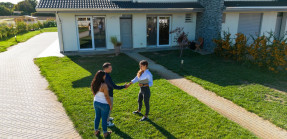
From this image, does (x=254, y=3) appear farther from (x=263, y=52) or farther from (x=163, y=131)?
(x=163, y=131)

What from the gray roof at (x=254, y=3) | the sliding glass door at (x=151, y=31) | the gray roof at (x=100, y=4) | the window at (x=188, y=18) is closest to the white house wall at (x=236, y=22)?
the gray roof at (x=254, y=3)

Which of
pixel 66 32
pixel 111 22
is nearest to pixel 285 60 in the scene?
pixel 111 22

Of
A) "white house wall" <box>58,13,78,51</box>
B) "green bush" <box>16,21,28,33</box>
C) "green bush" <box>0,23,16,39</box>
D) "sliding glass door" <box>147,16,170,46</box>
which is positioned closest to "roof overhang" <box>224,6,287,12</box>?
"sliding glass door" <box>147,16,170,46</box>

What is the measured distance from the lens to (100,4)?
45.8ft

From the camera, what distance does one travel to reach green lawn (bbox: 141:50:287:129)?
20.5 ft

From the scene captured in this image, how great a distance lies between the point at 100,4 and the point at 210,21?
7.62 m

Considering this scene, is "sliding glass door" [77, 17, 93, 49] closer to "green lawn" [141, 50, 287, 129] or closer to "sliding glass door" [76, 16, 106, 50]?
"sliding glass door" [76, 16, 106, 50]

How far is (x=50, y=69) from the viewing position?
1057 centimetres

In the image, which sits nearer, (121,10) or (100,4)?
(121,10)

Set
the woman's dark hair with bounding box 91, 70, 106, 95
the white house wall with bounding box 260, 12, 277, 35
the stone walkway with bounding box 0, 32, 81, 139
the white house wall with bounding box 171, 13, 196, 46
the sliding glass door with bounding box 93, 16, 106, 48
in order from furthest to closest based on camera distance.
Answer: the white house wall with bounding box 260, 12, 277, 35, the white house wall with bounding box 171, 13, 196, 46, the sliding glass door with bounding box 93, 16, 106, 48, the stone walkway with bounding box 0, 32, 81, 139, the woman's dark hair with bounding box 91, 70, 106, 95

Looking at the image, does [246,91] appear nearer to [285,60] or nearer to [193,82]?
[193,82]

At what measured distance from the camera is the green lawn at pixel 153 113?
5.03 metres

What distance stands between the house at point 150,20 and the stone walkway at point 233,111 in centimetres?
703

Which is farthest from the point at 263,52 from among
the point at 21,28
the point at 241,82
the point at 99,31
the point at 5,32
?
the point at 21,28
